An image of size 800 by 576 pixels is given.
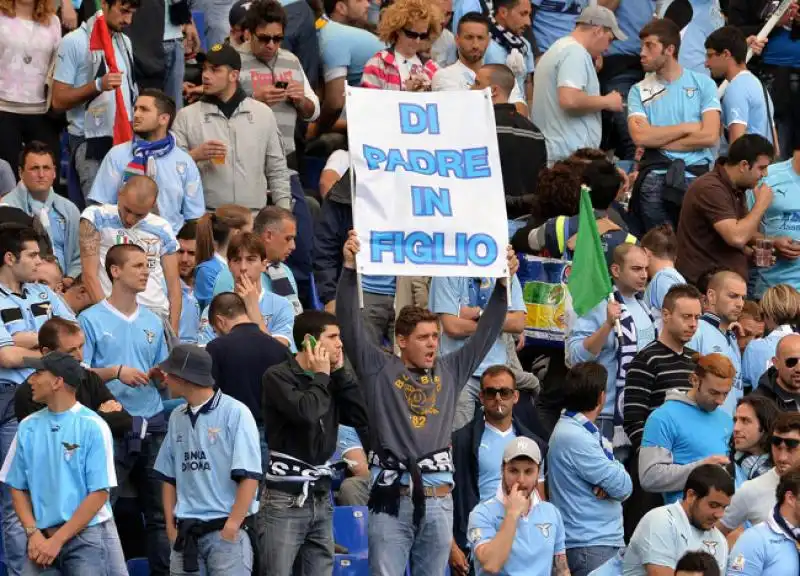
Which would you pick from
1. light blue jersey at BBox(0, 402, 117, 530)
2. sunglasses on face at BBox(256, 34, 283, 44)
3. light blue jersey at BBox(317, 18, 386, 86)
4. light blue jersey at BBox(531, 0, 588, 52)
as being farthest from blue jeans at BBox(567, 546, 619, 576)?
light blue jersey at BBox(531, 0, 588, 52)

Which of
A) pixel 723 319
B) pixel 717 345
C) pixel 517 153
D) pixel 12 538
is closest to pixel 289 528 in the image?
pixel 12 538

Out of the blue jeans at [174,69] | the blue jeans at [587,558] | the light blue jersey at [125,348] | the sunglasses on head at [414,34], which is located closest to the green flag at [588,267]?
the blue jeans at [587,558]

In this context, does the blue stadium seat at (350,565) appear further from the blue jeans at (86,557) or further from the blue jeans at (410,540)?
the blue jeans at (86,557)

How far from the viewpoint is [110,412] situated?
12047mm

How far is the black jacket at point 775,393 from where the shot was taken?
13.6 metres

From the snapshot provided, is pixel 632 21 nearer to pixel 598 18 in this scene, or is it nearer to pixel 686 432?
pixel 598 18

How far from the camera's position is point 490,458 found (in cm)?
1270

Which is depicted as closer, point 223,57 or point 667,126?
point 223,57

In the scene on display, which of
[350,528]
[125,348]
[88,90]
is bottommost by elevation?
[350,528]

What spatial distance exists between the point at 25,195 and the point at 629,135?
18.8 feet

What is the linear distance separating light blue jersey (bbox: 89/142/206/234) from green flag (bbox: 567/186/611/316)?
306cm

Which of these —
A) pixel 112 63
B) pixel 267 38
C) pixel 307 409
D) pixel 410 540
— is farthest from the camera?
pixel 267 38

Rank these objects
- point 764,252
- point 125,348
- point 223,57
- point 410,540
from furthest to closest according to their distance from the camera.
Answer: point 764,252 → point 223,57 → point 125,348 → point 410,540

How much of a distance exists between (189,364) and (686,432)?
320 centimetres
